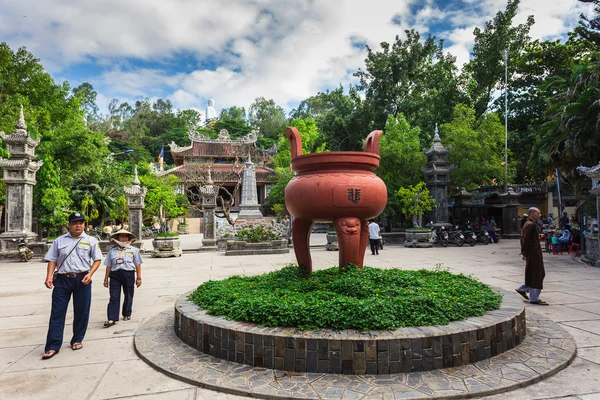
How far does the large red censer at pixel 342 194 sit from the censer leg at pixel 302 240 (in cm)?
14

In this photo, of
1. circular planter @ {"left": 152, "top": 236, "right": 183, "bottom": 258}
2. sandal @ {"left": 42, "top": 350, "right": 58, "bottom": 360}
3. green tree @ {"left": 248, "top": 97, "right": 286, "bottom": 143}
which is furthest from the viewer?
green tree @ {"left": 248, "top": 97, "right": 286, "bottom": 143}

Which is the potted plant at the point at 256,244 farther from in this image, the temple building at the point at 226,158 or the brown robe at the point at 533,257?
the temple building at the point at 226,158

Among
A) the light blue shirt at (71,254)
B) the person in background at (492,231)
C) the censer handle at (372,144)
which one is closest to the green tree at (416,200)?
the person in background at (492,231)

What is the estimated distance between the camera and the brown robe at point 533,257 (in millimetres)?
5281

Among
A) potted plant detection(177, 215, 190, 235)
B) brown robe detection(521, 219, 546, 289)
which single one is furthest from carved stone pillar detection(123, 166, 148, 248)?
potted plant detection(177, 215, 190, 235)

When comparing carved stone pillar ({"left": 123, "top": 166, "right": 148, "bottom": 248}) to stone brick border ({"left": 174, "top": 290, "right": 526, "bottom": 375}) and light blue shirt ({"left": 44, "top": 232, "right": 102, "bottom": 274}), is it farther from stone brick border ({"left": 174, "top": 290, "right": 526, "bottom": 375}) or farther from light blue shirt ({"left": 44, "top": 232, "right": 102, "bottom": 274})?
stone brick border ({"left": 174, "top": 290, "right": 526, "bottom": 375})

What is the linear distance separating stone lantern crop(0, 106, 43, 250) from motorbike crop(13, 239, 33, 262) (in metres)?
0.38

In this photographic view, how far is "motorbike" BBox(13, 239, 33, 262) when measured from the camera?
12.3m

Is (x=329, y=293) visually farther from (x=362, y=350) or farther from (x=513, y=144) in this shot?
(x=513, y=144)

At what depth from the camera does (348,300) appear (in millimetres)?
3555

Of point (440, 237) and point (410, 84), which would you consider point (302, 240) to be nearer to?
point (440, 237)

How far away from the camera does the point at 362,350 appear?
9.80 feet

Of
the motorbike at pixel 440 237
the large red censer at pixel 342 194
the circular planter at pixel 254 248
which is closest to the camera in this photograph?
the large red censer at pixel 342 194

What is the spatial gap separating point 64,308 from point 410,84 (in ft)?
Answer: 79.0
